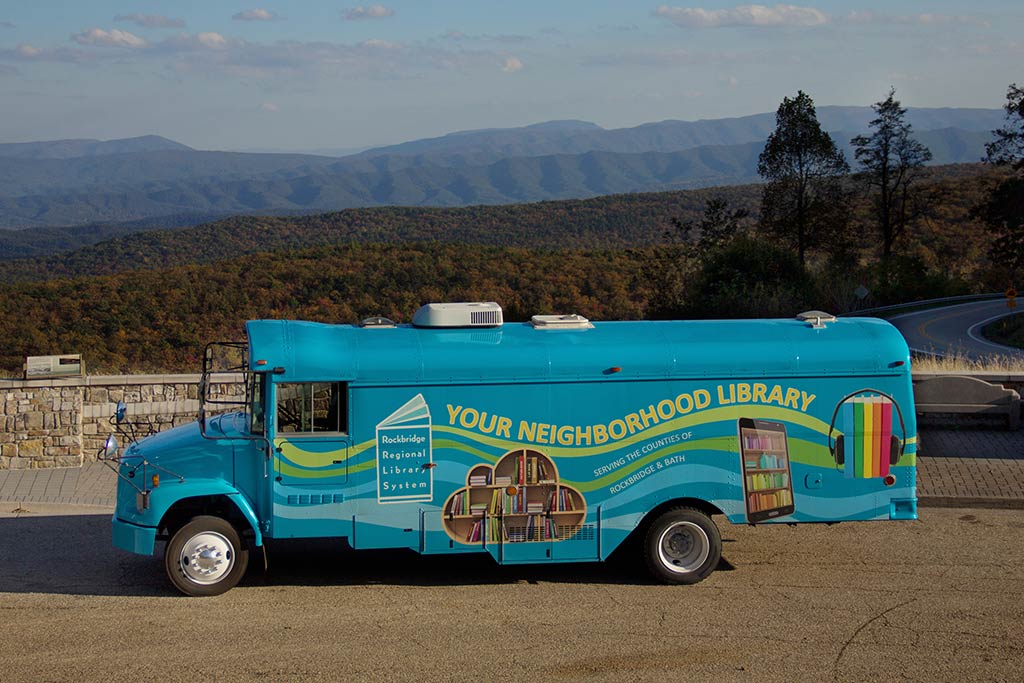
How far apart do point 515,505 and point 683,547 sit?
1.62 metres

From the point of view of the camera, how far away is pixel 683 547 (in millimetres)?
10102

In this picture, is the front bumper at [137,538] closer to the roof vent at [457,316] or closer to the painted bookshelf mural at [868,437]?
the roof vent at [457,316]

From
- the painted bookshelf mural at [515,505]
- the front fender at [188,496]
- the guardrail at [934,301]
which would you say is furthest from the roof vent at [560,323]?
the guardrail at [934,301]

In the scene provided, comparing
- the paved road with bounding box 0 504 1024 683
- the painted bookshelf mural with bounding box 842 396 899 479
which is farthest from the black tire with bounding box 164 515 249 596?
the painted bookshelf mural with bounding box 842 396 899 479

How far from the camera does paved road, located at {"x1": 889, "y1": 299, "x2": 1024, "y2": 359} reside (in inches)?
1158

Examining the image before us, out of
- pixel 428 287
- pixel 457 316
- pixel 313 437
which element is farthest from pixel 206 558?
pixel 428 287

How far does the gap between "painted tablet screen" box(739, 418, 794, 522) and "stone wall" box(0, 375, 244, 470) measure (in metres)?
7.57

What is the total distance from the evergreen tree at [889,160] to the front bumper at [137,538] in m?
53.6

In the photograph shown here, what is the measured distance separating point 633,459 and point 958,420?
7.91 m

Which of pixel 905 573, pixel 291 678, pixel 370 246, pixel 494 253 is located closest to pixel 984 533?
pixel 905 573

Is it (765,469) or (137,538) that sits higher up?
(765,469)

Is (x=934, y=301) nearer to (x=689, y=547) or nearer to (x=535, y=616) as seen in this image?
(x=689, y=547)

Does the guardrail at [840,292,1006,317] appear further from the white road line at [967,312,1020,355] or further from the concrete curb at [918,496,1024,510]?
the concrete curb at [918,496,1024,510]

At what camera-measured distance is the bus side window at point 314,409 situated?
9547mm
